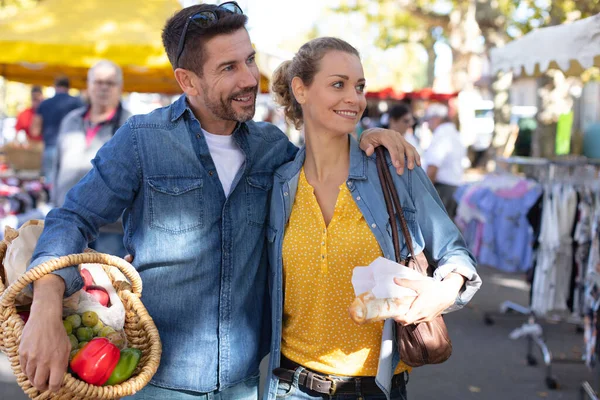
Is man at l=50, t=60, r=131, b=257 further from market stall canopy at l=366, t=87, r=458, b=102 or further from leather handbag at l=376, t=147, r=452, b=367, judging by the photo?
market stall canopy at l=366, t=87, r=458, b=102

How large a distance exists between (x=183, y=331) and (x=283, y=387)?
1.37ft

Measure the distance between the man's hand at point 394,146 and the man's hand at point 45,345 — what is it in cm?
118

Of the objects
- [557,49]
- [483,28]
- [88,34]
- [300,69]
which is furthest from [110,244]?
[483,28]

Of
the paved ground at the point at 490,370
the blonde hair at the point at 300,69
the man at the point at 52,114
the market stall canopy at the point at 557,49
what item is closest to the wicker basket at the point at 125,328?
the blonde hair at the point at 300,69

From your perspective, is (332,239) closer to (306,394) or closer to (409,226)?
(409,226)

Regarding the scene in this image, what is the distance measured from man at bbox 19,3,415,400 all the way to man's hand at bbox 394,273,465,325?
1.61ft

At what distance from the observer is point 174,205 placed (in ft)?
7.77

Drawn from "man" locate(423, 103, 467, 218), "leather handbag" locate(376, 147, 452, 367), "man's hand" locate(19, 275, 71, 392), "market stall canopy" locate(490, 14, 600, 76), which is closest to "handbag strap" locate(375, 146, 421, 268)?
"leather handbag" locate(376, 147, 452, 367)

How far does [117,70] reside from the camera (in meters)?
5.49

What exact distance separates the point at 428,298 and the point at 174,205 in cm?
90

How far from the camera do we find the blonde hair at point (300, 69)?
257 centimetres

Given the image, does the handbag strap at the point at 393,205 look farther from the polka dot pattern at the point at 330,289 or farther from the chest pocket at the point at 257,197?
the chest pocket at the point at 257,197

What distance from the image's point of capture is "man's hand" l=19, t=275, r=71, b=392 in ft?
5.85

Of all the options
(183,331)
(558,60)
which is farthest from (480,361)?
(183,331)
